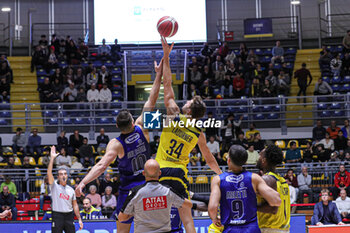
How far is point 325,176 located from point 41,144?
1004 centimetres

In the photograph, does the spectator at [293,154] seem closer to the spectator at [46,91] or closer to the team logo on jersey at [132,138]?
the spectator at [46,91]

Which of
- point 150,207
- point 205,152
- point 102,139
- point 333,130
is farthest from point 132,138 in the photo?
point 333,130

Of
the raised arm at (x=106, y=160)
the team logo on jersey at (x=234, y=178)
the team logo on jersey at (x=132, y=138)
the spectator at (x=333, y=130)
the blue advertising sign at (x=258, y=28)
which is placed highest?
the blue advertising sign at (x=258, y=28)

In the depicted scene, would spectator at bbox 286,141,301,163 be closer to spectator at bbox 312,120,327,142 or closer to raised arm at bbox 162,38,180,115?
spectator at bbox 312,120,327,142

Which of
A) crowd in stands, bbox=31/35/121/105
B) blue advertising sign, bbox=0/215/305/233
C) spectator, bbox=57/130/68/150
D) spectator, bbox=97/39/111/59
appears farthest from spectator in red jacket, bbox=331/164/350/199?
spectator, bbox=97/39/111/59

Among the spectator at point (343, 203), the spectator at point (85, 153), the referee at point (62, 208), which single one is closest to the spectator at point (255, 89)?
the spectator at point (85, 153)

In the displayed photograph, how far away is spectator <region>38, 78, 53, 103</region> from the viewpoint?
72.7 ft

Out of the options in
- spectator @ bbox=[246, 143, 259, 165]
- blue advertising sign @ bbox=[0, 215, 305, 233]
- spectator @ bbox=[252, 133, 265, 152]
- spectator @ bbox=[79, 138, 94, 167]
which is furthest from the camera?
spectator @ bbox=[252, 133, 265, 152]

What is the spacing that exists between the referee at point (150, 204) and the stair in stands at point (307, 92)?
15.3 metres

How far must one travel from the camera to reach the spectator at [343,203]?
14945 millimetres

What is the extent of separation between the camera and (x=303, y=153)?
18.8m

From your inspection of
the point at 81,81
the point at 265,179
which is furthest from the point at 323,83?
the point at 265,179

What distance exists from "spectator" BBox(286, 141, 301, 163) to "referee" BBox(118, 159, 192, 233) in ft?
42.0

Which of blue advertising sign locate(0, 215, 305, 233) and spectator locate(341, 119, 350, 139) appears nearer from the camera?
blue advertising sign locate(0, 215, 305, 233)
